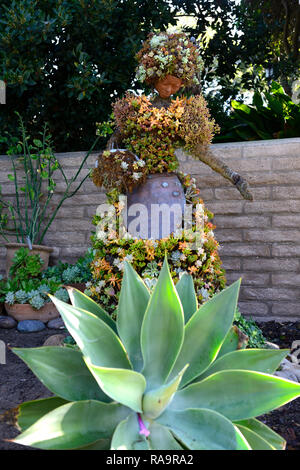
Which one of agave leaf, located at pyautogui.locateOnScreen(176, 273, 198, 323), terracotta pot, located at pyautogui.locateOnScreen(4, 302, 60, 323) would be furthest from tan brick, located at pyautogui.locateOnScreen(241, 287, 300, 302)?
agave leaf, located at pyautogui.locateOnScreen(176, 273, 198, 323)

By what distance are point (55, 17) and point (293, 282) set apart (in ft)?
11.6

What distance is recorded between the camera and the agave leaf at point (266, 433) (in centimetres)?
130

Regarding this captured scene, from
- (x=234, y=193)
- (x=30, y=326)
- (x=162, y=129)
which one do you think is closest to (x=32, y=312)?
(x=30, y=326)

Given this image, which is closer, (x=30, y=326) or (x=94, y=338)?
(x=94, y=338)

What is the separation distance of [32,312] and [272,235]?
2.28 m

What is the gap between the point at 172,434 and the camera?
1.24 m

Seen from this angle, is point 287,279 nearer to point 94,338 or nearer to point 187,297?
point 187,297

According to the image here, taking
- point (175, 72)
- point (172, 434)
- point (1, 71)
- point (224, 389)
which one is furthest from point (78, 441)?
point (1, 71)

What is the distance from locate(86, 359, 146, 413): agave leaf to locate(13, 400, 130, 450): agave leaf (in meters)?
0.10

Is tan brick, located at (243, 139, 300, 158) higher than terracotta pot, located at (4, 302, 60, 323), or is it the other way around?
tan brick, located at (243, 139, 300, 158)

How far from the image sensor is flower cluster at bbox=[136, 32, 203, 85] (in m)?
2.81

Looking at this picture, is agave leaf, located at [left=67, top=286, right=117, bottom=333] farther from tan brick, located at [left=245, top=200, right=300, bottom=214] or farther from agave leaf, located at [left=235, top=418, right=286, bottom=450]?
tan brick, located at [left=245, top=200, right=300, bottom=214]

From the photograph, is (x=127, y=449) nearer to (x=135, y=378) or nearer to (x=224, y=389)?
(x=135, y=378)

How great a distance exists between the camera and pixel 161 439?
3.82 ft
